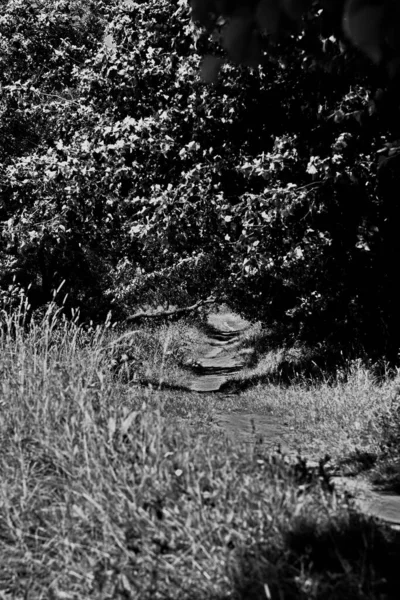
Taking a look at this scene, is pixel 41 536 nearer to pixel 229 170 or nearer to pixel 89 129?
pixel 229 170

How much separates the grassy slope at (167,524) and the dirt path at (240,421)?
0.38m

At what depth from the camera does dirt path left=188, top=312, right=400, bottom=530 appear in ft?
16.2

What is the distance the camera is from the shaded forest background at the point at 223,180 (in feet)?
30.7

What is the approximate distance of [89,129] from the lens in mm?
12172

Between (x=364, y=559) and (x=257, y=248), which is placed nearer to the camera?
(x=364, y=559)

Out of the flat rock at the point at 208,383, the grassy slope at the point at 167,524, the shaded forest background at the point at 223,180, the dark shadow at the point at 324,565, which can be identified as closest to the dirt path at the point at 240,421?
the flat rock at the point at 208,383

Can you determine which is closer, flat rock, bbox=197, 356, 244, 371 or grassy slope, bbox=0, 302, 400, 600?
grassy slope, bbox=0, 302, 400, 600

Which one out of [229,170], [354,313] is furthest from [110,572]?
[354,313]

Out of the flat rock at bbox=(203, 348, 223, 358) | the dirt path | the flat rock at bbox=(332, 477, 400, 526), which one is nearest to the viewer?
the flat rock at bbox=(332, 477, 400, 526)

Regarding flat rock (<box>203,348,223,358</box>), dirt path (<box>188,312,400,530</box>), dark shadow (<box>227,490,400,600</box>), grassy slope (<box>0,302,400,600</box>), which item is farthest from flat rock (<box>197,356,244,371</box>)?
dark shadow (<box>227,490,400,600</box>)

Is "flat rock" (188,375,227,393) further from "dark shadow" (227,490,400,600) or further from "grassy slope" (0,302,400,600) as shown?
"dark shadow" (227,490,400,600)

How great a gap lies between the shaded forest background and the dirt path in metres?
2.32

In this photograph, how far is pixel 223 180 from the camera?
10.7 m

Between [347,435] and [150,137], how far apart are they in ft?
17.1
